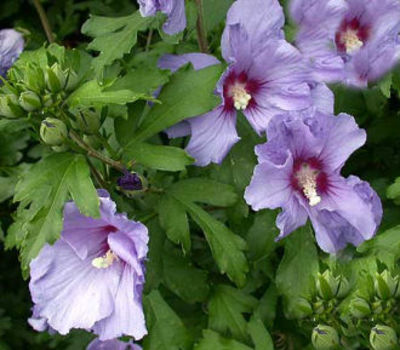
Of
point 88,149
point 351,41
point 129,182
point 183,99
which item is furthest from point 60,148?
point 351,41

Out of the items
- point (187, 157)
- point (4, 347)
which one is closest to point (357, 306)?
point (187, 157)

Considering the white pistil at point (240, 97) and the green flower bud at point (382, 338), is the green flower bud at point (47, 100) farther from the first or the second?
the green flower bud at point (382, 338)

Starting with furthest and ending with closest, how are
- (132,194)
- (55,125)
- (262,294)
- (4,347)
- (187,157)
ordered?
(4,347)
(262,294)
(132,194)
(187,157)
(55,125)

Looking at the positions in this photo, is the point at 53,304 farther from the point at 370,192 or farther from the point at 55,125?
the point at 370,192

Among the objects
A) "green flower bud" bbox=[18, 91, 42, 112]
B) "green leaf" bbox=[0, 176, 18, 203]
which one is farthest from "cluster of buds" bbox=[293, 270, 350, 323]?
"green leaf" bbox=[0, 176, 18, 203]

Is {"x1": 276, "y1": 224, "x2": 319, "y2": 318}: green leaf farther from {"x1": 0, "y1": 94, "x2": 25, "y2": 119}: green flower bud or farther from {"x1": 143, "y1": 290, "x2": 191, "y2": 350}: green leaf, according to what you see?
{"x1": 0, "y1": 94, "x2": 25, "y2": 119}: green flower bud

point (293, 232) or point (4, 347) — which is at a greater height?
point (293, 232)

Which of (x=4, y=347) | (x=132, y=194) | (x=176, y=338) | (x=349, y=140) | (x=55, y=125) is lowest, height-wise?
(x=4, y=347)
